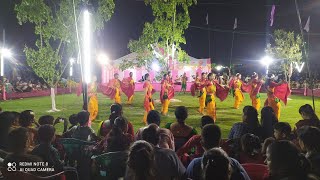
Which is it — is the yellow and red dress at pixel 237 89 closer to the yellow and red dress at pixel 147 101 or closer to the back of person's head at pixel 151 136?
the yellow and red dress at pixel 147 101

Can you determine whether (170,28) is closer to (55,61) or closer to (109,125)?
(55,61)

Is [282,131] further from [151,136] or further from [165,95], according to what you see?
[165,95]

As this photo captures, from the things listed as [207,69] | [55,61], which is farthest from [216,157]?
[207,69]

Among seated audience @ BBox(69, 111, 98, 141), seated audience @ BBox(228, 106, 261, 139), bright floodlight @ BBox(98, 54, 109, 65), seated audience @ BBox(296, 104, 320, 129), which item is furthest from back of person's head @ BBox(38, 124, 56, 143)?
bright floodlight @ BBox(98, 54, 109, 65)

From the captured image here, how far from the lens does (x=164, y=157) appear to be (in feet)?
14.1

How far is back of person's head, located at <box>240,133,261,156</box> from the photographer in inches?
190

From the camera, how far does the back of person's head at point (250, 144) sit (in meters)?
4.82

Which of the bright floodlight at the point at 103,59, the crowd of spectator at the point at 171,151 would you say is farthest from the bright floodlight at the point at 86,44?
the bright floodlight at the point at 103,59

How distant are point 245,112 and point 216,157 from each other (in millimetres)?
3466

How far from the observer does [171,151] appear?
173 inches

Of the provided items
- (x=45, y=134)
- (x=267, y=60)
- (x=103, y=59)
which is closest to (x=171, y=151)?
(x=45, y=134)

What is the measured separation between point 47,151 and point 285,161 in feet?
10.8

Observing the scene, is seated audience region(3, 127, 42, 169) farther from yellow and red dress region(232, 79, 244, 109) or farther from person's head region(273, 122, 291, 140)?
yellow and red dress region(232, 79, 244, 109)

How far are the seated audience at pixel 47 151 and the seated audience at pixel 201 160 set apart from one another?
206 centimetres
